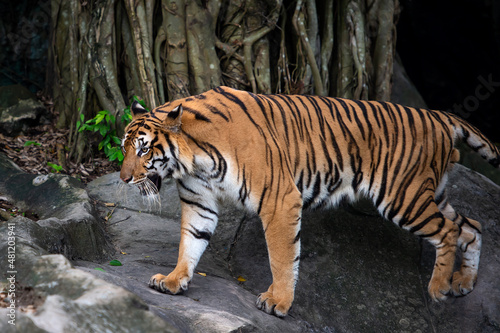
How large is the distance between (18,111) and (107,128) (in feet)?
5.20

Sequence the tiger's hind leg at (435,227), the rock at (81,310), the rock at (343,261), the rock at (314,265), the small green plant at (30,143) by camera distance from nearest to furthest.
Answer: the rock at (81,310)
the rock at (314,265)
the tiger's hind leg at (435,227)
the rock at (343,261)
the small green plant at (30,143)

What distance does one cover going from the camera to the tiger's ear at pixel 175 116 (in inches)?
132

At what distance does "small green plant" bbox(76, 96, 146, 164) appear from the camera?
5.48 metres

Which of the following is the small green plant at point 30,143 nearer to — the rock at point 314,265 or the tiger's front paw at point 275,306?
the rock at point 314,265

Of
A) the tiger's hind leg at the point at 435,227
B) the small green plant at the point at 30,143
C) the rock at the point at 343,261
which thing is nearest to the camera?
the tiger's hind leg at the point at 435,227

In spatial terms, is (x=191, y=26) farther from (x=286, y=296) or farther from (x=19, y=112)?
(x=286, y=296)

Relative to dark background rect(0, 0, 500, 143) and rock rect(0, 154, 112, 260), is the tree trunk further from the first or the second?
dark background rect(0, 0, 500, 143)

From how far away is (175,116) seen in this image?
3.36 m

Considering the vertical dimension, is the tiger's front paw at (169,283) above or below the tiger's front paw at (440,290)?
above

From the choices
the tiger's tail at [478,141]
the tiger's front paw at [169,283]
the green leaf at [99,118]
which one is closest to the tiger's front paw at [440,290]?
the tiger's tail at [478,141]

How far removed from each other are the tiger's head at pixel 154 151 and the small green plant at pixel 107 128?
2.00m

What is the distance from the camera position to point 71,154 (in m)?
5.91

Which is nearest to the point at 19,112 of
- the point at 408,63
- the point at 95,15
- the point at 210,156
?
the point at 95,15

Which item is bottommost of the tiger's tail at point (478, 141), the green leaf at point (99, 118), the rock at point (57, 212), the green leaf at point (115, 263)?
the green leaf at point (115, 263)
